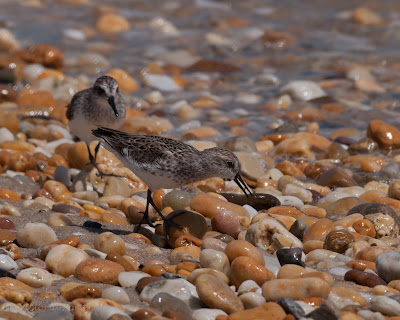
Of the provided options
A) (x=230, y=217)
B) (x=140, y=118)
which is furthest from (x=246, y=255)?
(x=140, y=118)

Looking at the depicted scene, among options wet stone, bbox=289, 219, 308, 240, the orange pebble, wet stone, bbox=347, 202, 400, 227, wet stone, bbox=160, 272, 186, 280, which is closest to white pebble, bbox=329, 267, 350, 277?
wet stone, bbox=289, 219, 308, 240

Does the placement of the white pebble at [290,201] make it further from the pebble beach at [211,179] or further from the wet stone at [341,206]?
the wet stone at [341,206]

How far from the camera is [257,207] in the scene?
7.21 meters

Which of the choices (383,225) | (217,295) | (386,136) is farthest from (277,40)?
(217,295)

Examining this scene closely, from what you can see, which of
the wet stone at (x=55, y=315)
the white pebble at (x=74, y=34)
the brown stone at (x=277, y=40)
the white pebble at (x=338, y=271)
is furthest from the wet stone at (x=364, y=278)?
the white pebble at (x=74, y=34)

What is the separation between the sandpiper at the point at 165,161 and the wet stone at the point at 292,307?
205 cm

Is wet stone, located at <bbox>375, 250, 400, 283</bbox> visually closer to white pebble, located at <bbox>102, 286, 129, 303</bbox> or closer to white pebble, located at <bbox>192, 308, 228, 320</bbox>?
white pebble, located at <bbox>192, 308, 228, 320</bbox>

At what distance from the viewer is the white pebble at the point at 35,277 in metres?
4.95

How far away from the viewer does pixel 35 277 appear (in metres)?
4.97

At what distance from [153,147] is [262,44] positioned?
9.65 m

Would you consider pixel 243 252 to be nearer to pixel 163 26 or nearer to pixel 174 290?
pixel 174 290

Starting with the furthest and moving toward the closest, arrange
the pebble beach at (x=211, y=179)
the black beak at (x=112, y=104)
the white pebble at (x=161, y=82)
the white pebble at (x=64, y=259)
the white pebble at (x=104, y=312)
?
the white pebble at (x=161, y=82) → the black beak at (x=112, y=104) → the white pebble at (x=64, y=259) → the pebble beach at (x=211, y=179) → the white pebble at (x=104, y=312)

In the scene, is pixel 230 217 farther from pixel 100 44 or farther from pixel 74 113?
pixel 100 44

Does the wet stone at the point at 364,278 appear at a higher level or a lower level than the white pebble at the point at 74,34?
higher
